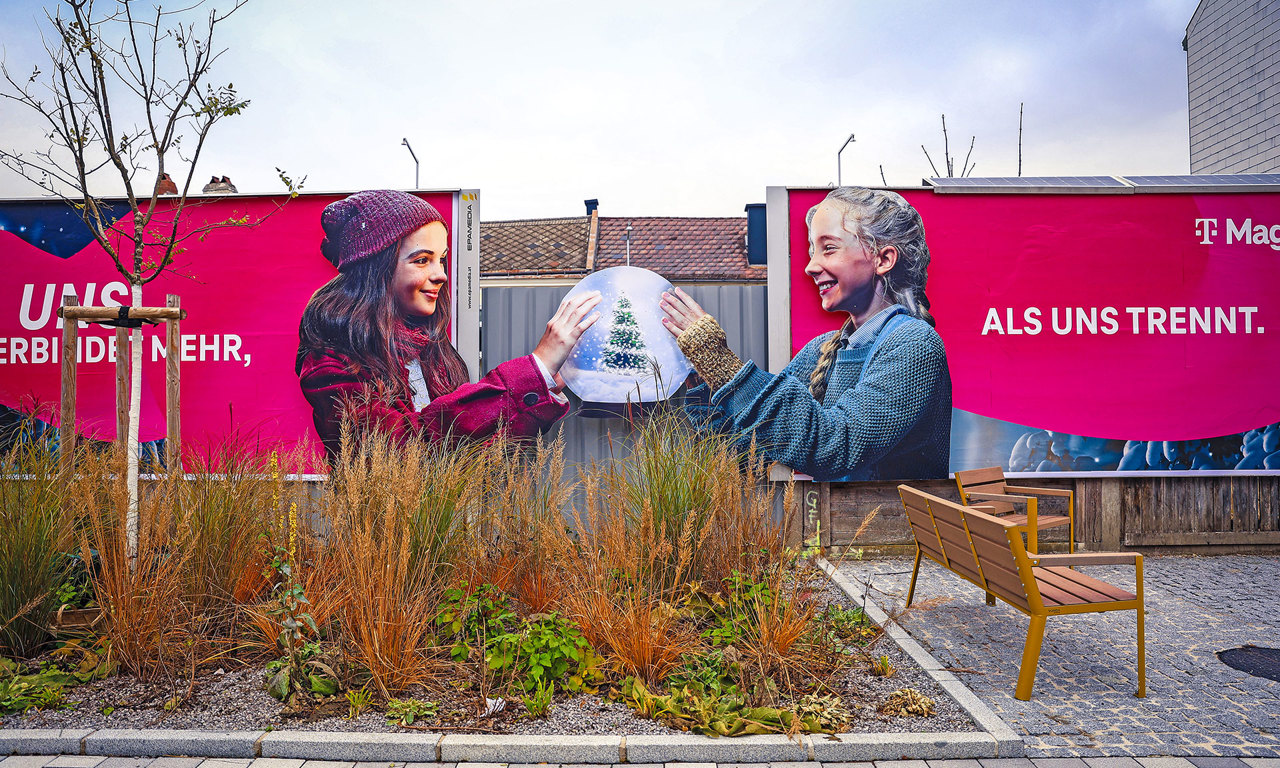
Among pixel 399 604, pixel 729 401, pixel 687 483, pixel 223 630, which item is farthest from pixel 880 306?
pixel 223 630

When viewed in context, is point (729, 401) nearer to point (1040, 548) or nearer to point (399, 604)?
point (1040, 548)

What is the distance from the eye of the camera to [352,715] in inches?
122

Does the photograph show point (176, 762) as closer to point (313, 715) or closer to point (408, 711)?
point (313, 715)

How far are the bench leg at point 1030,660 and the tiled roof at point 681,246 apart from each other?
17.8 meters

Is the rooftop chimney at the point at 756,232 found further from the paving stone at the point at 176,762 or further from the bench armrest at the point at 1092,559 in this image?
the paving stone at the point at 176,762

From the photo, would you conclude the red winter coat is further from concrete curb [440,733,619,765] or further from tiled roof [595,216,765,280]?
tiled roof [595,216,765,280]

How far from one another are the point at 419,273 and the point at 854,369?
3.95 m

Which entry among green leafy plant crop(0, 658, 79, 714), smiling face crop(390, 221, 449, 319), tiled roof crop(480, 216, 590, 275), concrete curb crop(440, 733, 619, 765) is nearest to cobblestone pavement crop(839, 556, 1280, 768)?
concrete curb crop(440, 733, 619, 765)

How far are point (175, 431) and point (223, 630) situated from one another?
136 centimetres

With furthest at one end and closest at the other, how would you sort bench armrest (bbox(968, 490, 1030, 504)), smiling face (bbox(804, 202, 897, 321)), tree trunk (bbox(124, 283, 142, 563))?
1. smiling face (bbox(804, 202, 897, 321))
2. bench armrest (bbox(968, 490, 1030, 504))
3. tree trunk (bbox(124, 283, 142, 563))

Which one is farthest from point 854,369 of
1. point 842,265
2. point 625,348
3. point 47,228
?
point 47,228

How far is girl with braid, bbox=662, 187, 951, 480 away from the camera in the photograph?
6.36 m

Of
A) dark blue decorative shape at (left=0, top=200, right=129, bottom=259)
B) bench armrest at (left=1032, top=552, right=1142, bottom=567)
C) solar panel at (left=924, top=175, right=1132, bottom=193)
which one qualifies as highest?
solar panel at (left=924, top=175, right=1132, bottom=193)

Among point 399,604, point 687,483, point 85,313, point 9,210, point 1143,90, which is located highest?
point 1143,90
